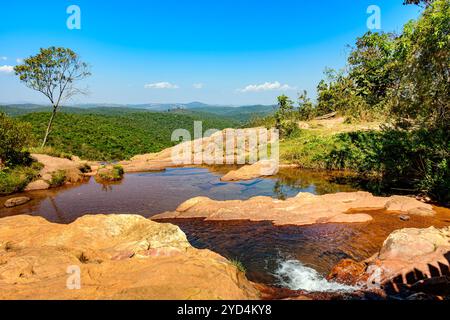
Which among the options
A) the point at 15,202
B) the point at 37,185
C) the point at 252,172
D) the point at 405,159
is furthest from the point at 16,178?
the point at 405,159

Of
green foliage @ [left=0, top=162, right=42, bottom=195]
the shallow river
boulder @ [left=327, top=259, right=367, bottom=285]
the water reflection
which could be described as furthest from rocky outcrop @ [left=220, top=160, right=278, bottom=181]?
boulder @ [left=327, top=259, right=367, bottom=285]

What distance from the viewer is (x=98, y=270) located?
267 inches

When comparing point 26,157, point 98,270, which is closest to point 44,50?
point 26,157

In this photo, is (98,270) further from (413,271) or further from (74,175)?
(74,175)

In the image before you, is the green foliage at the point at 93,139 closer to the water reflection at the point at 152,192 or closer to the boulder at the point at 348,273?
the water reflection at the point at 152,192

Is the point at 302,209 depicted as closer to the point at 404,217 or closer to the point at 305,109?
the point at 404,217

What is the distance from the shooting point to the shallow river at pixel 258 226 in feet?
32.8

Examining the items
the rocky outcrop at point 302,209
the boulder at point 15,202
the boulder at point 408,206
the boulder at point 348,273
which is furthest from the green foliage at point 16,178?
the boulder at point 408,206

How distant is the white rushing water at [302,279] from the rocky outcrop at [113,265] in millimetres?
2130

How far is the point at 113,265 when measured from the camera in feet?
23.0

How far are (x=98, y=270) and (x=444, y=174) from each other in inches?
→ 670

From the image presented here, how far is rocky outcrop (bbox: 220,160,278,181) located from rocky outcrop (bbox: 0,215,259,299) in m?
15.5

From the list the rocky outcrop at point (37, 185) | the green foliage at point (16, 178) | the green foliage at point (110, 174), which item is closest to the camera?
the green foliage at point (16, 178)

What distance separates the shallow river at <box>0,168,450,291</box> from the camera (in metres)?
10.0
